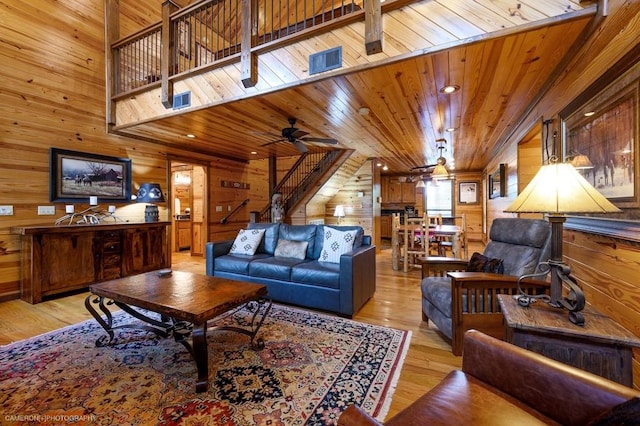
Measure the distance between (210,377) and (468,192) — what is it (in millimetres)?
9082

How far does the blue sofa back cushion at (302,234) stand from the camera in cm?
357

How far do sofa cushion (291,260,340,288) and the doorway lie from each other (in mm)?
3871

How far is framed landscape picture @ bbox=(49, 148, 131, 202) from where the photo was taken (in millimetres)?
3775

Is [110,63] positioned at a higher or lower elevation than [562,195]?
higher

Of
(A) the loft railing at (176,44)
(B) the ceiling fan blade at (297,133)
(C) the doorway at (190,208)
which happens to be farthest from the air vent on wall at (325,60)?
(C) the doorway at (190,208)

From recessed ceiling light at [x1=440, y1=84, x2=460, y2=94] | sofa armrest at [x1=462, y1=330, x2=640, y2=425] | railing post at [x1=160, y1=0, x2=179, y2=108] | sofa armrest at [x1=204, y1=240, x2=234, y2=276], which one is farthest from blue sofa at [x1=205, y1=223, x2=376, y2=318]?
railing post at [x1=160, y1=0, x2=179, y2=108]

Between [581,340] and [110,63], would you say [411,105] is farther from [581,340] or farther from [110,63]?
[110,63]

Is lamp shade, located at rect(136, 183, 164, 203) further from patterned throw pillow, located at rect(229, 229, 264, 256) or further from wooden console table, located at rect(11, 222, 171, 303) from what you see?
patterned throw pillow, located at rect(229, 229, 264, 256)

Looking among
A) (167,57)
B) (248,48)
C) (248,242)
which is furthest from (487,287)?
(167,57)

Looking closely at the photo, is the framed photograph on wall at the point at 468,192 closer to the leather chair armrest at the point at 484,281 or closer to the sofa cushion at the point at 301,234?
the sofa cushion at the point at 301,234

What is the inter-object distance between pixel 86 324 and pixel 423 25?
4.09 meters

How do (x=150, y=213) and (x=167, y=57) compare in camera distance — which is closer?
(x=167, y=57)

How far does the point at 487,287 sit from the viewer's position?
2025 mm

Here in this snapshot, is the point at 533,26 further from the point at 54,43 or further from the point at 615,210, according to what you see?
the point at 54,43
